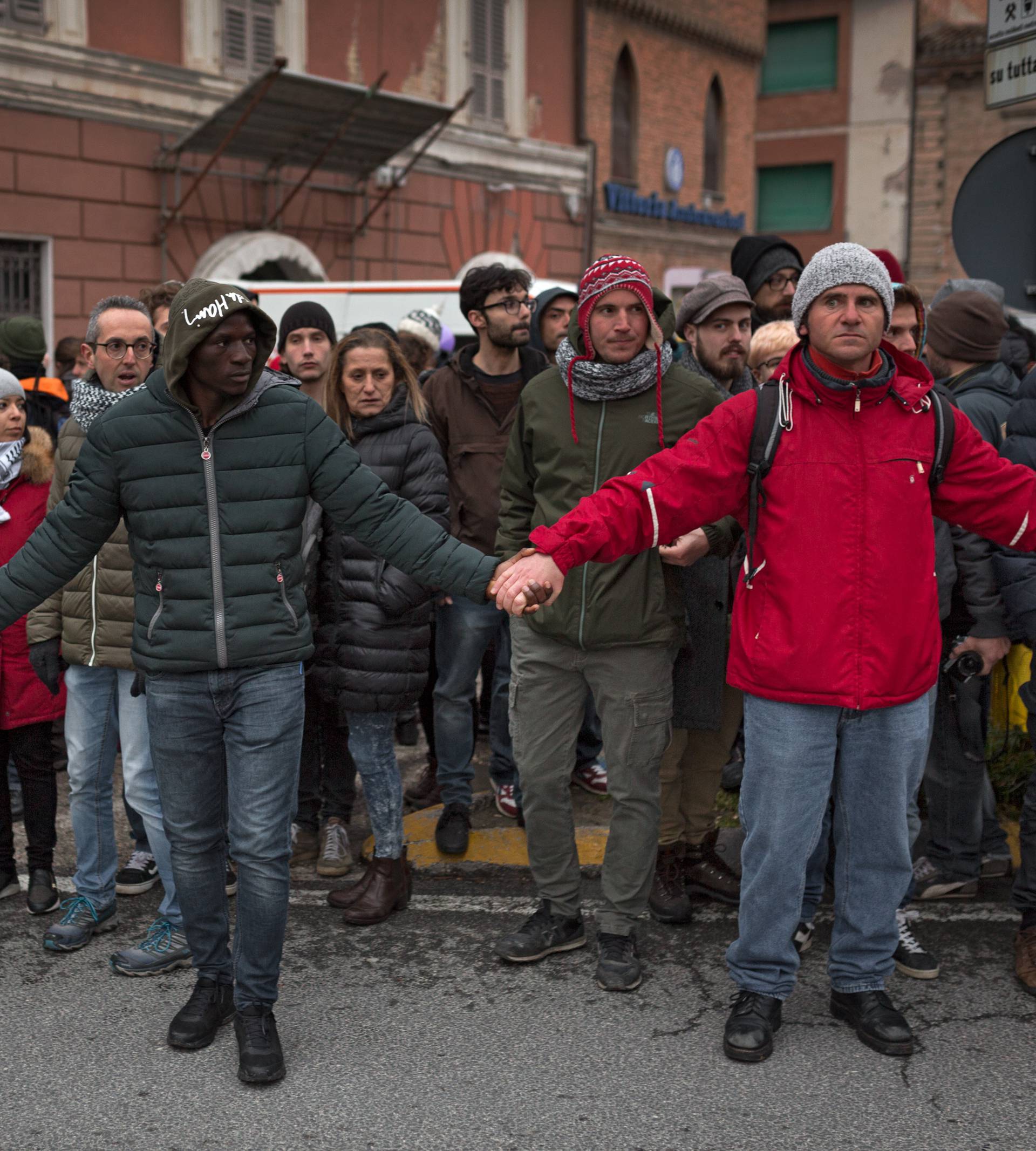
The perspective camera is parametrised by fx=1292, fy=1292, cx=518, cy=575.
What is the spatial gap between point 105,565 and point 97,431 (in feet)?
3.09

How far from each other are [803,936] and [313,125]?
1302cm

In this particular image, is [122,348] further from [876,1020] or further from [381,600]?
[876,1020]

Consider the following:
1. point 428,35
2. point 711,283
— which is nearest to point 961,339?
point 711,283

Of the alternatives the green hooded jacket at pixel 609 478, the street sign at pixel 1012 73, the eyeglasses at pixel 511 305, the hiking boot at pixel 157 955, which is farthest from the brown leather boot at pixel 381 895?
the street sign at pixel 1012 73

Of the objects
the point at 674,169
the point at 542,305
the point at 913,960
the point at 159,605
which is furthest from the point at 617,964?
the point at 674,169

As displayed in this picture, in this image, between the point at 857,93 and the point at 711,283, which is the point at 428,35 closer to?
the point at 711,283

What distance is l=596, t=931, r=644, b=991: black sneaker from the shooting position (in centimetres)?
394

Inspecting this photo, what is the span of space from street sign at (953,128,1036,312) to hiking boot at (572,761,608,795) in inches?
103

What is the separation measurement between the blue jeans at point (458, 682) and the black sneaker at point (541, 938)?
3.36ft

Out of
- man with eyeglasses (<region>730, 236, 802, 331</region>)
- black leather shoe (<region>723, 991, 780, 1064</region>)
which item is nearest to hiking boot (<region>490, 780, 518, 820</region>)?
black leather shoe (<region>723, 991, 780, 1064</region>)

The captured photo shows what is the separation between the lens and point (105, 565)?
14.0ft

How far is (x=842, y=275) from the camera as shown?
3.36 metres

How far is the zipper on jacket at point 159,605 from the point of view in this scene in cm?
346

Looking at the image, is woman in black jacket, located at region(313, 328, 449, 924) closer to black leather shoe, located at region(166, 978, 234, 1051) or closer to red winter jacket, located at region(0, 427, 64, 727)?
black leather shoe, located at region(166, 978, 234, 1051)
